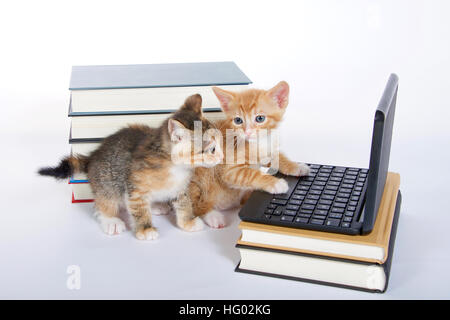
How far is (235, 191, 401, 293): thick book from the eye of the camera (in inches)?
52.6

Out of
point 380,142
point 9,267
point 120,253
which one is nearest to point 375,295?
point 380,142

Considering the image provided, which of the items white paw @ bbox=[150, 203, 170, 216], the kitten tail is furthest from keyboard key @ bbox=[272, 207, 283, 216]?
the kitten tail

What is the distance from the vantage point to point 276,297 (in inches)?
52.5

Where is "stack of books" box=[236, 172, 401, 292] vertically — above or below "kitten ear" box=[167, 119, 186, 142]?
below

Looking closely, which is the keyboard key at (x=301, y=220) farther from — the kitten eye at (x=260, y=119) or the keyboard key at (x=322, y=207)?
the kitten eye at (x=260, y=119)

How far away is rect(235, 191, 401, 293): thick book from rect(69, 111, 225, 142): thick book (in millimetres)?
620

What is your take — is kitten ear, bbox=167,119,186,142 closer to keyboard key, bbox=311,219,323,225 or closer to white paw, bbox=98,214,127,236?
white paw, bbox=98,214,127,236

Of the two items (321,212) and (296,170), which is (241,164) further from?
(321,212)

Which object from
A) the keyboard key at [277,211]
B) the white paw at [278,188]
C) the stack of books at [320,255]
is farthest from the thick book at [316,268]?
the white paw at [278,188]

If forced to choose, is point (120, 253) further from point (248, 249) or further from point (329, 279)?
point (329, 279)

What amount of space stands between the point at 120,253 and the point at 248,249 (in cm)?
39

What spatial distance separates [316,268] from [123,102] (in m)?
0.85

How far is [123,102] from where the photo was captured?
5.96 feet

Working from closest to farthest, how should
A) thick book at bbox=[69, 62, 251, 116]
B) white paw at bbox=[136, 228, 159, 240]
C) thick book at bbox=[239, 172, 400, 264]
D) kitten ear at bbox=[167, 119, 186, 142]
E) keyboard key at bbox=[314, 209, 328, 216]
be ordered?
thick book at bbox=[239, 172, 400, 264]
keyboard key at bbox=[314, 209, 328, 216]
kitten ear at bbox=[167, 119, 186, 142]
white paw at bbox=[136, 228, 159, 240]
thick book at bbox=[69, 62, 251, 116]
